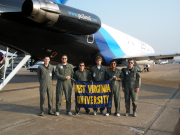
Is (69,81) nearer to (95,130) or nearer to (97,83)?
(97,83)

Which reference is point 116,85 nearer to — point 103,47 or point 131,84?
point 131,84

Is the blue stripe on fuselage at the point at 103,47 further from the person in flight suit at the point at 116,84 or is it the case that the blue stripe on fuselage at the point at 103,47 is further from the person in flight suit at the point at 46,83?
the person in flight suit at the point at 46,83

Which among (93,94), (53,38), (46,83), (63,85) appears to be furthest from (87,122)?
(53,38)

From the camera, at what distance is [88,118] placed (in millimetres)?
4391

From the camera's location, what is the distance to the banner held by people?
15.7ft

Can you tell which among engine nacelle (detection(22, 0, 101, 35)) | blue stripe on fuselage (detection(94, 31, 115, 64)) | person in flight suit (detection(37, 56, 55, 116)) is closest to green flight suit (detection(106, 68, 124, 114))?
person in flight suit (detection(37, 56, 55, 116))

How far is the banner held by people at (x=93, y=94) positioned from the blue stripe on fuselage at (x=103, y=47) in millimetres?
5374

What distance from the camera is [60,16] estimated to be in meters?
5.80

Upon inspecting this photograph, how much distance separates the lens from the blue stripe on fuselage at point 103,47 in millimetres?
9978

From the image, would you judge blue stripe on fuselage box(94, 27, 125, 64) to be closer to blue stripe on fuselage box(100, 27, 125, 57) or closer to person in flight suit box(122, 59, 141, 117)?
blue stripe on fuselage box(100, 27, 125, 57)

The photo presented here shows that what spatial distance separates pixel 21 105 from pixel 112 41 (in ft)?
26.0

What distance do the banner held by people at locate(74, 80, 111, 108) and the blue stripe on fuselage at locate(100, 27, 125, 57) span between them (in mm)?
6283

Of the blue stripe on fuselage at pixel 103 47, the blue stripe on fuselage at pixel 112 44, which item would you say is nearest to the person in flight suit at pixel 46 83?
the blue stripe on fuselage at pixel 103 47

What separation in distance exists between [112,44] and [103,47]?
1.20 metres
